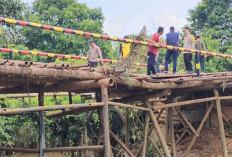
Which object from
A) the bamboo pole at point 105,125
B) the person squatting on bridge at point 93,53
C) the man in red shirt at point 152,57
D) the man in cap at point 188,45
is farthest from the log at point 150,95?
the bamboo pole at point 105,125

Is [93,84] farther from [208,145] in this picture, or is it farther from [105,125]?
[208,145]

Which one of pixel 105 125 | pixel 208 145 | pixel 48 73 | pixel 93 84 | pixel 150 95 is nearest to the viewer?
pixel 48 73

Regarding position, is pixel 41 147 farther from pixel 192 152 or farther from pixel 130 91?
pixel 192 152

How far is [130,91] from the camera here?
25.6 ft

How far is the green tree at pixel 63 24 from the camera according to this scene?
19.8m

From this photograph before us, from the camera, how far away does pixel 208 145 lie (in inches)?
400

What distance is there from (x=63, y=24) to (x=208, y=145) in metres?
13.3

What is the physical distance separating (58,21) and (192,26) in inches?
287

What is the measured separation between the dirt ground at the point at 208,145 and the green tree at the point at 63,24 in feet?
34.1

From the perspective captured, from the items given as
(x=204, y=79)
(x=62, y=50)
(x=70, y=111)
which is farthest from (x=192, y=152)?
(x=62, y=50)

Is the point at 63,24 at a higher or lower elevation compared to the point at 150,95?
Result: higher

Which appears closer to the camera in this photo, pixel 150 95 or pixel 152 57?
pixel 150 95

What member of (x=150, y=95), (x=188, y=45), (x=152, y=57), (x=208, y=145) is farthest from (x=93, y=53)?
(x=208, y=145)

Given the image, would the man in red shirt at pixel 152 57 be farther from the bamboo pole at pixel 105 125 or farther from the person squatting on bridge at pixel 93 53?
the bamboo pole at pixel 105 125
